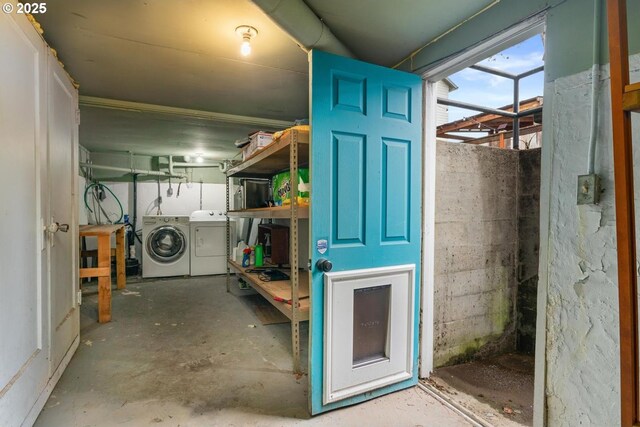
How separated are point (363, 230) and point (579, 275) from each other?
0.96m

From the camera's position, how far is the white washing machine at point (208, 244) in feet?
16.1

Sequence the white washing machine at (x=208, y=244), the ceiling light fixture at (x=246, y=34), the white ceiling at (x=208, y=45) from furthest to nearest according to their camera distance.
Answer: the white washing machine at (x=208, y=244)
the ceiling light fixture at (x=246, y=34)
the white ceiling at (x=208, y=45)

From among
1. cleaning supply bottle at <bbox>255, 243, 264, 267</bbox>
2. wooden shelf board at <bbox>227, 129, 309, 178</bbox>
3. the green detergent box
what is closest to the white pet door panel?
the green detergent box

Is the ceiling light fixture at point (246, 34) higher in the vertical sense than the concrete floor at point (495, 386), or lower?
higher

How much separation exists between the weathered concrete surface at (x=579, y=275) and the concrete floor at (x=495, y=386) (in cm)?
61

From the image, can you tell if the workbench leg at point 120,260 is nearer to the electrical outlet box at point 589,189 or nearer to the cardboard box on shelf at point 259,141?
the cardboard box on shelf at point 259,141

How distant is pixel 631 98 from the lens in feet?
2.53

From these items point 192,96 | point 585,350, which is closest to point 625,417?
point 585,350

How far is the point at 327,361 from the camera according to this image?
1652 mm

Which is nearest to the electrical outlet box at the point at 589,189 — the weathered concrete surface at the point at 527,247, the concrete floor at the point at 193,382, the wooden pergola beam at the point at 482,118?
the concrete floor at the point at 193,382

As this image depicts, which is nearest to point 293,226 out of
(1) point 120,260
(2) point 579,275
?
(2) point 579,275

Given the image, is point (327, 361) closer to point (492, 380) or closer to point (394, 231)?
point (394, 231)

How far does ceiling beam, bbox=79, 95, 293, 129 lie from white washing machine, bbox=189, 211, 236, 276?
6.36 ft

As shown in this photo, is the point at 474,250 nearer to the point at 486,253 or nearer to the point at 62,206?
the point at 486,253
